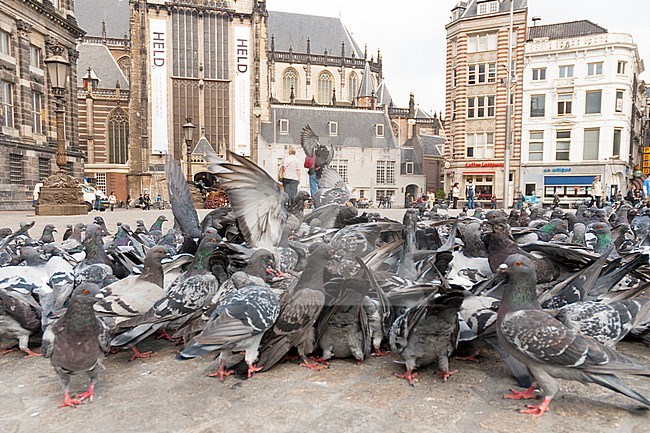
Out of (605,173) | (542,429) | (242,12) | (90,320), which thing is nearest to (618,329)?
(542,429)

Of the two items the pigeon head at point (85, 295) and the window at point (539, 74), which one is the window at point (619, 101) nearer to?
the window at point (539, 74)

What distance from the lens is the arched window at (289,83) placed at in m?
60.8

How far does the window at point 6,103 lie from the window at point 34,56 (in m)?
2.29

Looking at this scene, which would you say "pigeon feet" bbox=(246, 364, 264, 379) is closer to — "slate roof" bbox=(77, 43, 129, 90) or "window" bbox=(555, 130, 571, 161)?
"window" bbox=(555, 130, 571, 161)

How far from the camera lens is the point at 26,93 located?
24.4m

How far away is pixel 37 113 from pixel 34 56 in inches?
124

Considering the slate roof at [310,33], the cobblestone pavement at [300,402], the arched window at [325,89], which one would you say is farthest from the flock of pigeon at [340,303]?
the slate roof at [310,33]

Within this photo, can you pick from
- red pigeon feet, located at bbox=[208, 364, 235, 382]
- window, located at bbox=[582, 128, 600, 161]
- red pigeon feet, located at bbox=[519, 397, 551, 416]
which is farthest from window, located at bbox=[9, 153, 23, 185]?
window, located at bbox=[582, 128, 600, 161]

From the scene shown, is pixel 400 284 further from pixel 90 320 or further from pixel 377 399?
pixel 90 320

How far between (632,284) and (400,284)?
2.05 m

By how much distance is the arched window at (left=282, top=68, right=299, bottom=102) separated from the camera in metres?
60.8

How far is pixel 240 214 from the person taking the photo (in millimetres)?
3887

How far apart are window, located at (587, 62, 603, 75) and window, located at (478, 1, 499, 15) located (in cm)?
848

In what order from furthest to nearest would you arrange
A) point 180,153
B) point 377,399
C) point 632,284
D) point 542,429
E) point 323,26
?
point 323,26 < point 180,153 < point 632,284 < point 377,399 < point 542,429
